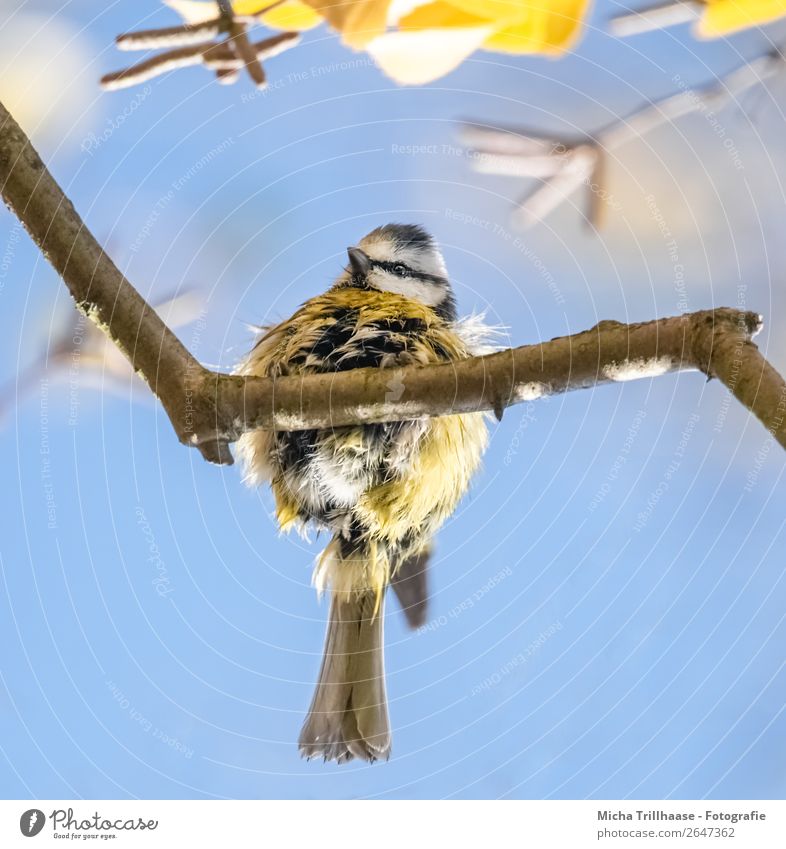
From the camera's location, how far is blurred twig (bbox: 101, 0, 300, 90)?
672 mm

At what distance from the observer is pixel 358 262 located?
2.55 feet

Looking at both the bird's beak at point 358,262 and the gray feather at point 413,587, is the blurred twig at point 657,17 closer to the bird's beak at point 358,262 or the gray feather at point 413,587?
the bird's beak at point 358,262

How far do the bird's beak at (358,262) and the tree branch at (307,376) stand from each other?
219 millimetres

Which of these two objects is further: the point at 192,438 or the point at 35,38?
the point at 35,38

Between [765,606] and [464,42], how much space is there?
0.49m

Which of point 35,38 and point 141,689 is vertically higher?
point 35,38

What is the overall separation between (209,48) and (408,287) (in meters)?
0.25

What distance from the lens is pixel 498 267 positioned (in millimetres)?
704

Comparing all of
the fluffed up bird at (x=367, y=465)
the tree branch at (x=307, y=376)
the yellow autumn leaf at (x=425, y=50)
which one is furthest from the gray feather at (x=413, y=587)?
the yellow autumn leaf at (x=425, y=50)

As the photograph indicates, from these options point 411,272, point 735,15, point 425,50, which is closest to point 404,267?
point 411,272

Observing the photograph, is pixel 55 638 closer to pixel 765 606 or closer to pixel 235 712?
pixel 235 712

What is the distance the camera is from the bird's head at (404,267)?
2.44 ft

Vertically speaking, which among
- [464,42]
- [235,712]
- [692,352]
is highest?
[464,42]

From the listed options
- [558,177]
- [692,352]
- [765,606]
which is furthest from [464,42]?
[765,606]
